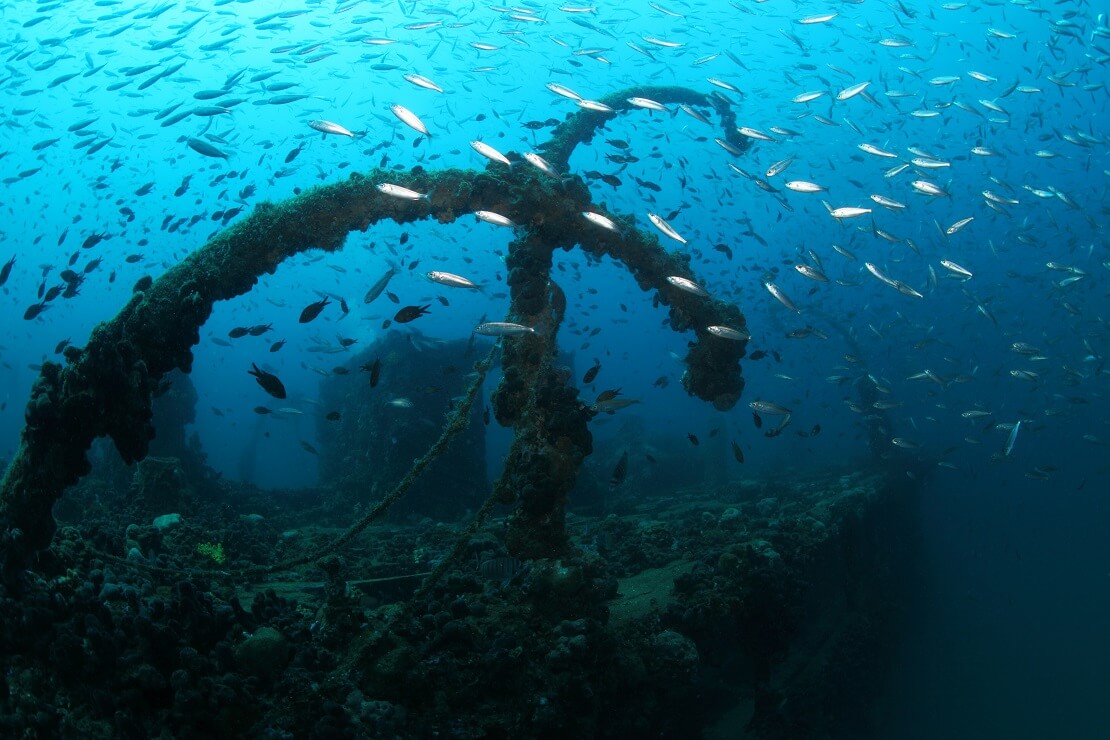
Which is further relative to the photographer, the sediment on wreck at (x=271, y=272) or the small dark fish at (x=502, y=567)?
A: the small dark fish at (x=502, y=567)

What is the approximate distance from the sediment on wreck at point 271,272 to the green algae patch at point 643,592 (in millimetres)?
1429

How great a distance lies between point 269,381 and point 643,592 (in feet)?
19.3

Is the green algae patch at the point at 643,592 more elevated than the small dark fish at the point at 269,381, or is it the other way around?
the small dark fish at the point at 269,381

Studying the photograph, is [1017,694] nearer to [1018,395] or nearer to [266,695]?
[266,695]

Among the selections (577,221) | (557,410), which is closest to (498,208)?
(577,221)

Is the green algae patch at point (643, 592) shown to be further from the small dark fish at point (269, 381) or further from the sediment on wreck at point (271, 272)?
the small dark fish at point (269, 381)

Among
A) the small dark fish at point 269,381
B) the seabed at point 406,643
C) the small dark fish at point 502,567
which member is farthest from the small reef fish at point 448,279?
the small dark fish at point 502,567

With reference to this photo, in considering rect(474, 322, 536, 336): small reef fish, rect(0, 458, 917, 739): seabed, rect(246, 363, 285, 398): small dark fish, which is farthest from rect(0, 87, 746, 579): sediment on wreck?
rect(0, 458, 917, 739): seabed

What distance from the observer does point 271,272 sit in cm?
618

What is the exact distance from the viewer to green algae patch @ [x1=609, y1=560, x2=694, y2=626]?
6422 mm

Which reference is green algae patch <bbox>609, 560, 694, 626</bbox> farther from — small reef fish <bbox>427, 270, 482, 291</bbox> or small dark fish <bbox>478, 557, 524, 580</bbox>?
small reef fish <bbox>427, 270, 482, 291</bbox>

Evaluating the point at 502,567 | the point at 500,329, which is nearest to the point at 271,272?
the point at 500,329

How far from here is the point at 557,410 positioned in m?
6.20

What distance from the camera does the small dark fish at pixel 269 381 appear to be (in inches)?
244
